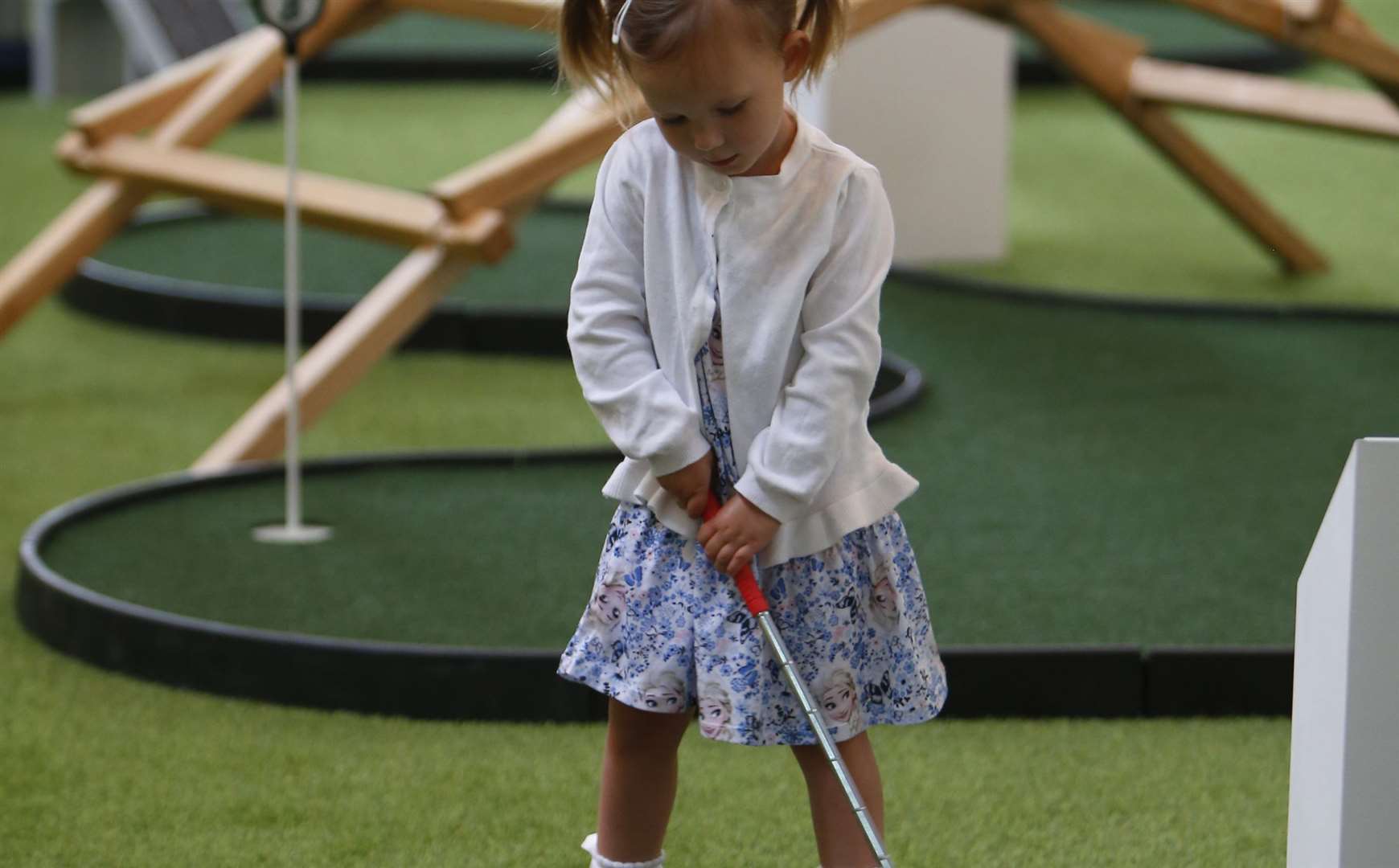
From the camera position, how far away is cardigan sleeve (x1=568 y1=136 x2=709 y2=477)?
1.67m

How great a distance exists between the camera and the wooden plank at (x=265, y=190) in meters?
3.61

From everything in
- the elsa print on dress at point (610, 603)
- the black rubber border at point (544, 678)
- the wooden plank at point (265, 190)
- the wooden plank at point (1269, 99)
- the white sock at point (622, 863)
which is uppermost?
the elsa print on dress at point (610, 603)

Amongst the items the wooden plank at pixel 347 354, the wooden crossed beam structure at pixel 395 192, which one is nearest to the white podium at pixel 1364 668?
the wooden crossed beam structure at pixel 395 192

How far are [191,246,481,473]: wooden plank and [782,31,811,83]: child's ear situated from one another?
1.91m

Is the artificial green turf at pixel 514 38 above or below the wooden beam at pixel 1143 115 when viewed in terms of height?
below

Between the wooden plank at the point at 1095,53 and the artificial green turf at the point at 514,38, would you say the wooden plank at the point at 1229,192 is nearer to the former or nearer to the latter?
the wooden plank at the point at 1095,53

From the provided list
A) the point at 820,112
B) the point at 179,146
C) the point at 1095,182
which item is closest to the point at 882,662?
the point at 179,146

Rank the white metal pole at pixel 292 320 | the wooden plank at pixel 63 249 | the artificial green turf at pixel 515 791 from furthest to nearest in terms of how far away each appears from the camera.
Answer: the wooden plank at pixel 63 249 < the white metal pole at pixel 292 320 < the artificial green turf at pixel 515 791

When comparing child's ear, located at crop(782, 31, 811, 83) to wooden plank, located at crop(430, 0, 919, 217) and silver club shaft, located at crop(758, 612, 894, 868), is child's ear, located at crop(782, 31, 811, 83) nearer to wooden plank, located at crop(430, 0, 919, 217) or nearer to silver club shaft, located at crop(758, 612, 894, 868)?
silver club shaft, located at crop(758, 612, 894, 868)

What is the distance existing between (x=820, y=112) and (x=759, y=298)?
3.81 m

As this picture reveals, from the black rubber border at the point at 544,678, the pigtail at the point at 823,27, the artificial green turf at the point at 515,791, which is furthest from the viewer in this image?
the black rubber border at the point at 544,678

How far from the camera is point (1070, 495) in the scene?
11.1 ft

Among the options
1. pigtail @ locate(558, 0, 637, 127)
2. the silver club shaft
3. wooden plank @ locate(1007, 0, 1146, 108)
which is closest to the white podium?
the silver club shaft

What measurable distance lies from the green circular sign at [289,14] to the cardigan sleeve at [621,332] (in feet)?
4.93
